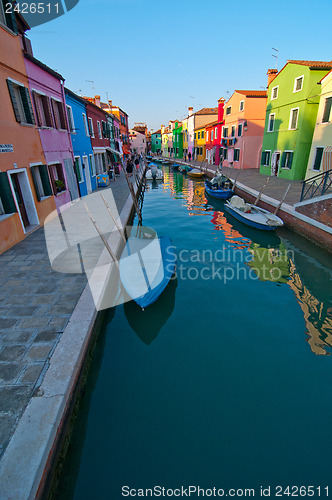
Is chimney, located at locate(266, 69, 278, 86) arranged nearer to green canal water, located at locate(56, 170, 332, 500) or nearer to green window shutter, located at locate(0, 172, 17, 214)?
green canal water, located at locate(56, 170, 332, 500)

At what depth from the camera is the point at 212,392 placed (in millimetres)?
4543

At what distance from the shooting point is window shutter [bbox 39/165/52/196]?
34.0 feet

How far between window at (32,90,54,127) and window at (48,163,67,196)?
5.88 feet

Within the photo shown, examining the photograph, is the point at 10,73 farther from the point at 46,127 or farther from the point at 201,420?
the point at 201,420

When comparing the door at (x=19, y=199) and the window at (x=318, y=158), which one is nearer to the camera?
the door at (x=19, y=199)

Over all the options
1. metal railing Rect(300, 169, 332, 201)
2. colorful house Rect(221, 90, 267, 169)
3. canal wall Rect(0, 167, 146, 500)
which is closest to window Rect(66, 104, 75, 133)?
metal railing Rect(300, 169, 332, 201)

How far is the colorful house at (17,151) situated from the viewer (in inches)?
313

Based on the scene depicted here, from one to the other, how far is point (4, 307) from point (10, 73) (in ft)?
25.9

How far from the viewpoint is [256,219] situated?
41.5ft

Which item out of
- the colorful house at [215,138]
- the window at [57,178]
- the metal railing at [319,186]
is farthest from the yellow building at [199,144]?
the window at [57,178]

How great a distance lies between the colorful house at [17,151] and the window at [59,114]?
242cm

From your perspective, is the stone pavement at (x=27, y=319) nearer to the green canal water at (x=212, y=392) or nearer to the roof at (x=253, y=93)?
the green canal water at (x=212, y=392)

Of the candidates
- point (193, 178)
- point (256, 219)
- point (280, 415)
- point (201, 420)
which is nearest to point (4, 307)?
point (201, 420)

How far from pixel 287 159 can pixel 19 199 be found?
18861 mm
